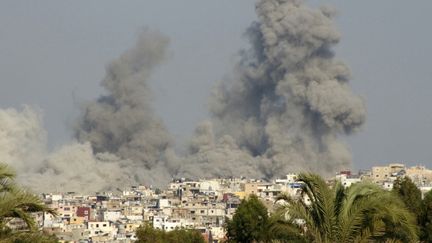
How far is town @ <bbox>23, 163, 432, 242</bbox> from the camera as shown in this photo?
76500mm

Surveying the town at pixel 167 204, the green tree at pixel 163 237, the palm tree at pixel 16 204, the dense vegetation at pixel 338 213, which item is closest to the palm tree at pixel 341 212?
the dense vegetation at pixel 338 213

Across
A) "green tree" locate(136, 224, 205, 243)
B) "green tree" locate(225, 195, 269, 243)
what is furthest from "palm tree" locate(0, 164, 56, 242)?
"green tree" locate(136, 224, 205, 243)

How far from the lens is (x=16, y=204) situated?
12484 millimetres

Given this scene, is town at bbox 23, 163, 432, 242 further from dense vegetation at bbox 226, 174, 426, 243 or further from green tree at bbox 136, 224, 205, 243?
dense vegetation at bbox 226, 174, 426, 243

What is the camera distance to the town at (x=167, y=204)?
76.5 m

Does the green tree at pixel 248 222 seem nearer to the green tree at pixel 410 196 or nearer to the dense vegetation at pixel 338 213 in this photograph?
the green tree at pixel 410 196

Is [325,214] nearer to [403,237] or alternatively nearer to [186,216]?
[403,237]

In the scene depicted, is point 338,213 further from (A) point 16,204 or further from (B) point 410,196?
(B) point 410,196

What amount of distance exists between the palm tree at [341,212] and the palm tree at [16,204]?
3.02 meters

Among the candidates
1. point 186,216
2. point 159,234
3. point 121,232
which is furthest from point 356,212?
point 186,216

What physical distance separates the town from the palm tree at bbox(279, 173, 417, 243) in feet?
181

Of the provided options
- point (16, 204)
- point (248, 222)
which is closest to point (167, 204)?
point (248, 222)

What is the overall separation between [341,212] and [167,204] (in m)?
84.6

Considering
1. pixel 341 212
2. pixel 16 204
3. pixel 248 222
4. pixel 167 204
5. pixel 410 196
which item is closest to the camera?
pixel 16 204
